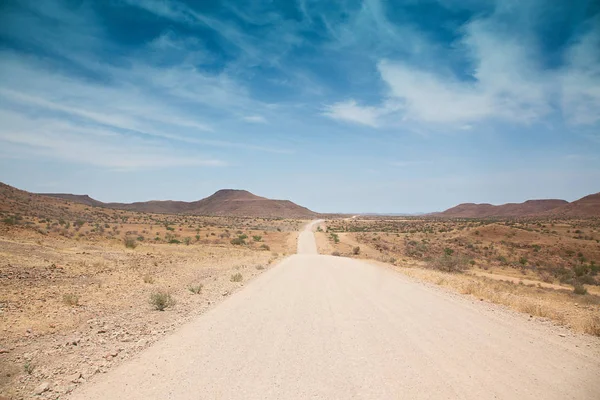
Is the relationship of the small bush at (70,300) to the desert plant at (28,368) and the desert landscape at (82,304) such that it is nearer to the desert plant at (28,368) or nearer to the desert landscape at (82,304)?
the desert landscape at (82,304)

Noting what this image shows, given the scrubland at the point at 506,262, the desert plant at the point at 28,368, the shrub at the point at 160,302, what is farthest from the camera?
the scrubland at the point at 506,262

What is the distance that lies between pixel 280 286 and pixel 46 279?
8.93 metres

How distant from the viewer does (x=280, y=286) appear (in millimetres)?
14023

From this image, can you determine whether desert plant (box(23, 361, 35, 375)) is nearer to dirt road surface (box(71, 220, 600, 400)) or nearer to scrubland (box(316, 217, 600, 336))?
dirt road surface (box(71, 220, 600, 400))

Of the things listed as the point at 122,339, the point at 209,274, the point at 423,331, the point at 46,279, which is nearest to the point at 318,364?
the point at 423,331

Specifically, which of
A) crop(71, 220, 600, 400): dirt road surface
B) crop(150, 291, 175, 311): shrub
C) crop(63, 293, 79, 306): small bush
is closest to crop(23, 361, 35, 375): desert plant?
crop(71, 220, 600, 400): dirt road surface

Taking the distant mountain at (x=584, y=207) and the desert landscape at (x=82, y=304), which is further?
the distant mountain at (x=584, y=207)

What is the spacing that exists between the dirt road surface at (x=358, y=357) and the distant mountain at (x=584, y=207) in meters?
155

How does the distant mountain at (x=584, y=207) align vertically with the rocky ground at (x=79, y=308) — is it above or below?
above

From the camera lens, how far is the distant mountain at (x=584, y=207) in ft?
434

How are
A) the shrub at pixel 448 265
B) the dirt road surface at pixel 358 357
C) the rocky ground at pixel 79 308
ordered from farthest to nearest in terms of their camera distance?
1. the shrub at pixel 448 265
2. the rocky ground at pixel 79 308
3. the dirt road surface at pixel 358 357

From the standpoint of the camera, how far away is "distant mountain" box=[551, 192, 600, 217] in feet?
434

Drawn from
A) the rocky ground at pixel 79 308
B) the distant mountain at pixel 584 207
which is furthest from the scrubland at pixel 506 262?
the distant mountain at pixel 584 207

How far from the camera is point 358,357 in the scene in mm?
6316
